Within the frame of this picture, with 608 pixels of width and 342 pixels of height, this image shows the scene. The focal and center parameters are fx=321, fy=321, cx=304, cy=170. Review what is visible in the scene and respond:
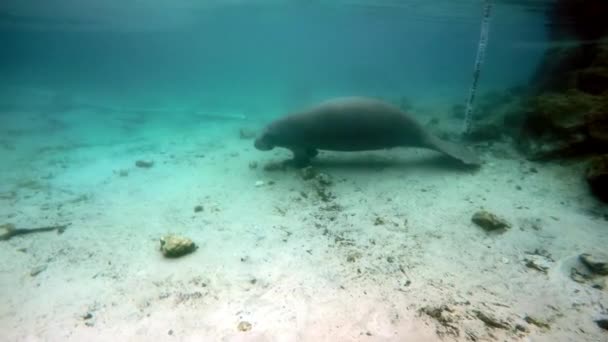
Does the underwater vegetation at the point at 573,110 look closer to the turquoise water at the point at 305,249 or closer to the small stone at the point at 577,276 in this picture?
the turquoise water at the point at 305,249

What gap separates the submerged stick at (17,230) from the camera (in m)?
4.93

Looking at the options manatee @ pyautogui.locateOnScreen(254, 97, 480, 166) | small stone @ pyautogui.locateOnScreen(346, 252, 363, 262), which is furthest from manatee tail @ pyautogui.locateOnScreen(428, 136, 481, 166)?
small stone @ pyautogui.locateOnScreen(346, 252, 363, 262)

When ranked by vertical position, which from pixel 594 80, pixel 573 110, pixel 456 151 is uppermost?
pixel 594 80

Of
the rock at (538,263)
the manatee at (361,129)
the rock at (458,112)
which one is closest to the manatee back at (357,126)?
the manatee at (361,129)

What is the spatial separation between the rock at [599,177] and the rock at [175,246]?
5.91m

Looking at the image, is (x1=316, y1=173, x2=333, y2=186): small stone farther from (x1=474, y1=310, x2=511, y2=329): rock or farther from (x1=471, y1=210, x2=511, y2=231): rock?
(x1=474, y1=310, x2=511, y2=329): rock

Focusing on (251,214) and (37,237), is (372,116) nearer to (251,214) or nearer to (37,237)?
(251,214)

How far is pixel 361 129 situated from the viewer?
691cm

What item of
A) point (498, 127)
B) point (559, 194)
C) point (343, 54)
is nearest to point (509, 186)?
point (559, 194)

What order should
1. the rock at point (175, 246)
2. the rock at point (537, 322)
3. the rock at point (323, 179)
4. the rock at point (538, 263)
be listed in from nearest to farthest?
the rock at point (537, 322) → the rock at point (538, 263) → the rock at point (175, 246) → the rock at point (323, 179)

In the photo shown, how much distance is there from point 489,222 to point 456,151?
2.90 meters

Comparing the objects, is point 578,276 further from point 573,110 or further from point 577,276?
point 573,110

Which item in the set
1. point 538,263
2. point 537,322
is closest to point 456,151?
point 538,263

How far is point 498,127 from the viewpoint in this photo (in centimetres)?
859
